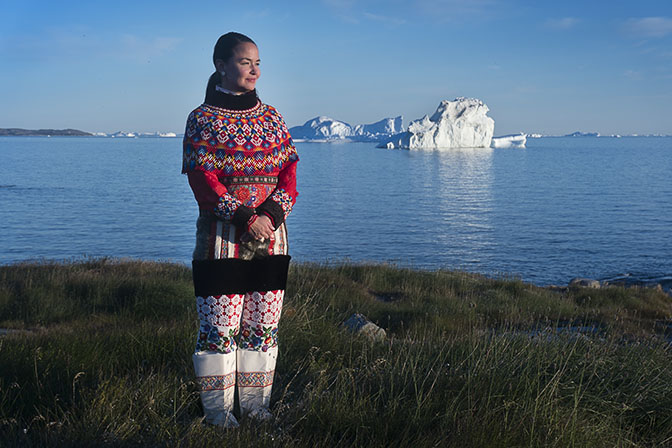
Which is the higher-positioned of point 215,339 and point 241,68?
point 241,68

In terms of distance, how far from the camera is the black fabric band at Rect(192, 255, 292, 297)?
3.16 meters

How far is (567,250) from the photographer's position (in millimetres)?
24531

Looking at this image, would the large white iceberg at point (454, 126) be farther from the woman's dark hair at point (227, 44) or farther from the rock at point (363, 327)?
the woman's dark hair at point (227, 44)

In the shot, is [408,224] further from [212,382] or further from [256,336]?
[212,382]

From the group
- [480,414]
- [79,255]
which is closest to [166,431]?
[480,414]

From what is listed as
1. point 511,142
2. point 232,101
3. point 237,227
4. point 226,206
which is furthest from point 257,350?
point 511,142

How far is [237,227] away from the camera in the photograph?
3.20m

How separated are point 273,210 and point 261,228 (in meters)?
0.13

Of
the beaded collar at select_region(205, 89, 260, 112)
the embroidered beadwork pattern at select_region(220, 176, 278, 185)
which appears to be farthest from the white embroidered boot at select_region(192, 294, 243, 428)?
the beaded collar at select_region(205, 89, 260, 112)

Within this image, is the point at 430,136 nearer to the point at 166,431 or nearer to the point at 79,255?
the point at 79,255

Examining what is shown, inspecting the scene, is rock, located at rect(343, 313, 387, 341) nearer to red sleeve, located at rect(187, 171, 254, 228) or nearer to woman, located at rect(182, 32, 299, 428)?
woman, located at rect(182, 32, 299, 428)

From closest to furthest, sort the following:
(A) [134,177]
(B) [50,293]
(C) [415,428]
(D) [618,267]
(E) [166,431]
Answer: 1. (E) [166,431]
2. (C) [415,428]
3. (B) [50,293]
4. (D) [618,267]
5. (A) [134,177]

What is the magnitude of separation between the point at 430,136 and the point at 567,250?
104143 mm

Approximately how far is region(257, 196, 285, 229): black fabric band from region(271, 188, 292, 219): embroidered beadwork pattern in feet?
0.08
